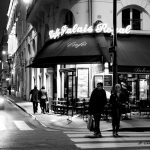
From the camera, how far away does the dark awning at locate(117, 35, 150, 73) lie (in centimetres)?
1917

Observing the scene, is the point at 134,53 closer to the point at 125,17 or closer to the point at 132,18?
the point at 125,17

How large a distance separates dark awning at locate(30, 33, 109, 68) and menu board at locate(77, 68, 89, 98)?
1838mm

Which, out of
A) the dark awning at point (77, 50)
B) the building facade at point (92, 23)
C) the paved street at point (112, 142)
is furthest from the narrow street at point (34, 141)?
the building facade at point (92, 23)

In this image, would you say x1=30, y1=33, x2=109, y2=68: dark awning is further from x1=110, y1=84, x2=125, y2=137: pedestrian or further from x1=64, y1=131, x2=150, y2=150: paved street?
x1=64, y1=131, x2=150, y2=150: paved street

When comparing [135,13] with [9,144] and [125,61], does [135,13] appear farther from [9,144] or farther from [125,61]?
[9,144]

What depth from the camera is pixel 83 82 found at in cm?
2233

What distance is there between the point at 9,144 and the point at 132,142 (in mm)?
3576

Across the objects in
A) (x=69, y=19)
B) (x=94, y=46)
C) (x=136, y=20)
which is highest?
(x=69, y=19)

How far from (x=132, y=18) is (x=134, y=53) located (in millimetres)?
3796

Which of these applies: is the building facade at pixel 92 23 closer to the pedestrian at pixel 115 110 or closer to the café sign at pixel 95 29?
the café sign at pixel 95 29

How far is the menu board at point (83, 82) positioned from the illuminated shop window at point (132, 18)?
3712mm

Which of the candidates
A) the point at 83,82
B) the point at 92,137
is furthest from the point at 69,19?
the point at 92,137

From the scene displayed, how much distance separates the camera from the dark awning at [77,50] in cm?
1969

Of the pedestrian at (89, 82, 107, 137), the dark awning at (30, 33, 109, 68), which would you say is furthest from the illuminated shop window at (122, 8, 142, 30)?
the pedestrian at (89, 82, 107, 137)
